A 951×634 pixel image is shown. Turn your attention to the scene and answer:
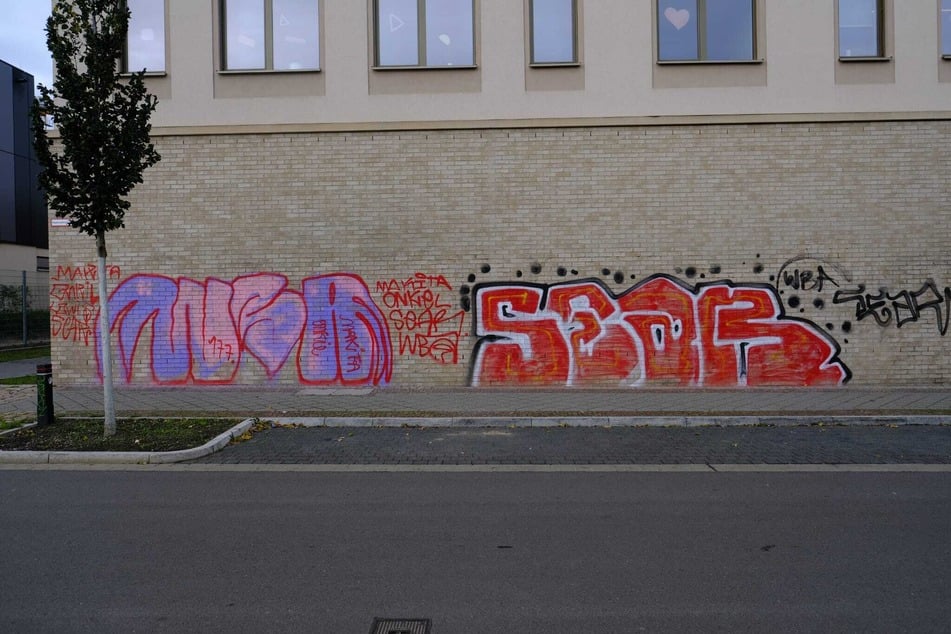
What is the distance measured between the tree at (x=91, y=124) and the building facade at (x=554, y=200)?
4025 mm

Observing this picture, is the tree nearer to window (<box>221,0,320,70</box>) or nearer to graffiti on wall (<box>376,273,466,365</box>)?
window (<box>221,0,320,70</box>)

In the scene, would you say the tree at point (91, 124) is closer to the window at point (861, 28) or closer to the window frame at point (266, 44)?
the window frame at point (266, 44)

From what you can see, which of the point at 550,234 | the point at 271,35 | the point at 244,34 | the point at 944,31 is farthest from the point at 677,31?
the point at 244,34

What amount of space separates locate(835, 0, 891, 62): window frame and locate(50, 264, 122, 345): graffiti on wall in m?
14.2

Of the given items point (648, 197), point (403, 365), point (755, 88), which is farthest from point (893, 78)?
point (403, 365)

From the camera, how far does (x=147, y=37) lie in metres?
13.0

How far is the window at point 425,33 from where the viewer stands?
42.3 ft

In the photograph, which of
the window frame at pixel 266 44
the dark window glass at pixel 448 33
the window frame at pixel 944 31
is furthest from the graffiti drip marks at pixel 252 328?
the window frame at pixel 944 31

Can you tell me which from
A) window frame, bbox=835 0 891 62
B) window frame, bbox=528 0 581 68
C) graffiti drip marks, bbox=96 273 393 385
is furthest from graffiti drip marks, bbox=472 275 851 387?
window frame, bbox=835 0 891 62

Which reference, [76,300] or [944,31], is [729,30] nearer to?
[944,31]

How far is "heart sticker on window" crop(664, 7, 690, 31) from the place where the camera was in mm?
12852

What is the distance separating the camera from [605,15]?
1271 cm

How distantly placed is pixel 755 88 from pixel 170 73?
36.0ft

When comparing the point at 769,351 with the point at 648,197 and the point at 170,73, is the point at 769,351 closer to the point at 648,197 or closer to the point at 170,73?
the point at 648,197
